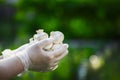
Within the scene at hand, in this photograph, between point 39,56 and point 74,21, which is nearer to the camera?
point 39,56

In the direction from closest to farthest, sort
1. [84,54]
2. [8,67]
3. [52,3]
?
[8,67] < [84,54] < [52,3]

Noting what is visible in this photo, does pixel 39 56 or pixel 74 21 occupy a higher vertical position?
pixel 39 56

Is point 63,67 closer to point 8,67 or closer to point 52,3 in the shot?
point 52,3

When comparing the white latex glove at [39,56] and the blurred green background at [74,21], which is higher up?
the white latex glove at [39,56]

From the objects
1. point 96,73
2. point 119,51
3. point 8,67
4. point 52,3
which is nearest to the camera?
point 8,67

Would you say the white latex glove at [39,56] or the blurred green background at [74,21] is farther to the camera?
the blurred green background at [74,21]

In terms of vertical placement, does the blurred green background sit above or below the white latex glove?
below

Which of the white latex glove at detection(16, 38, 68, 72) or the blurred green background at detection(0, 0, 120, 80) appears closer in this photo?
the white latex glove at detection(16, 38, 68, 72)

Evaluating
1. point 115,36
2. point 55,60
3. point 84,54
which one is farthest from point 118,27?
point 55,60
